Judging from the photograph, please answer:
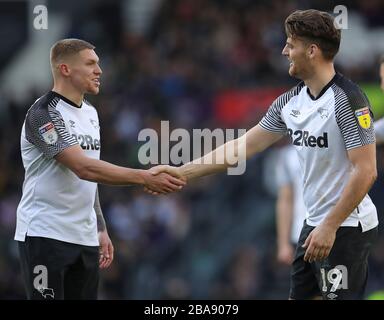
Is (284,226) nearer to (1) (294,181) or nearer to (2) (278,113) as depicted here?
(1) (294,181)

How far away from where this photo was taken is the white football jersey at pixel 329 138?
21.5ft

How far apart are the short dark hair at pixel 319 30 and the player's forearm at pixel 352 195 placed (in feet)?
2.76

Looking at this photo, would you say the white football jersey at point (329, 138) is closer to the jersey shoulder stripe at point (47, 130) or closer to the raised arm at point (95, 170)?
the raised arm at point (95, 170)

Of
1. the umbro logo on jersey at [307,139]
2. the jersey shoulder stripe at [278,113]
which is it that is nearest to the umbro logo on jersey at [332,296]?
the umbro logo on jersey at [307,139]

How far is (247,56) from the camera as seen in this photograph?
16.9 meters

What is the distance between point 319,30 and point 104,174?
1.76 metres

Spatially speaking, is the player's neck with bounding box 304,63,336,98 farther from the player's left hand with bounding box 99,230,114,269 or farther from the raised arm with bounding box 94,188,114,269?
the player's left hand with bounding box 99,230,114,269

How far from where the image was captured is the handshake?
298 inches

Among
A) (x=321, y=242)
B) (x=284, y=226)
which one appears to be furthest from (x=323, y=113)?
(x=284, y=226)

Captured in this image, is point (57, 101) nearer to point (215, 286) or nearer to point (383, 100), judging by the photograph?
point (215, 286)

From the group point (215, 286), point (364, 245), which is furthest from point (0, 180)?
point (364, 245)

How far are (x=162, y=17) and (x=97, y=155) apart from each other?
466 inches

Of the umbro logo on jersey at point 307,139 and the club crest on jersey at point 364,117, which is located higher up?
the club crest on jersey at point 364,117

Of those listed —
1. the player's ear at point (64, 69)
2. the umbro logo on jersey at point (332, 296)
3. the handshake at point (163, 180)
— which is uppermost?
the player's ear at point (64, 69)
